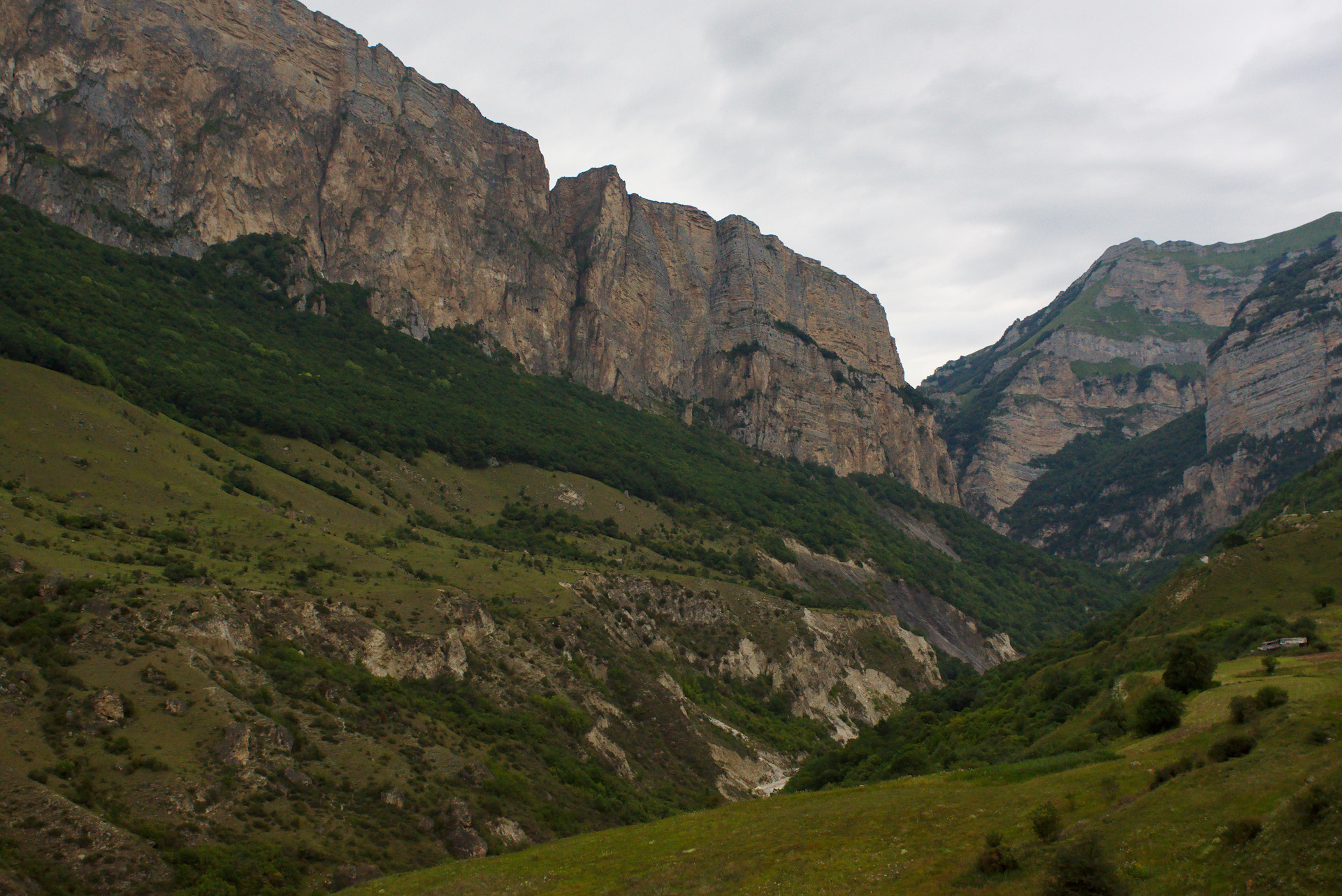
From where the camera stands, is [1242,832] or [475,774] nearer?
[1242,832]

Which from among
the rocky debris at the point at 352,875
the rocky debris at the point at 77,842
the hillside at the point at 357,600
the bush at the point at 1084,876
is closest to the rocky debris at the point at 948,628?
the hillside at the point at 357,600

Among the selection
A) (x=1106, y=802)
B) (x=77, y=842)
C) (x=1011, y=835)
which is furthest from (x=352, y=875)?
(x=1106, y=802)

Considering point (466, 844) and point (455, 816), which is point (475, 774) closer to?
point (455, 816)

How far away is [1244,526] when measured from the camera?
4434 inches

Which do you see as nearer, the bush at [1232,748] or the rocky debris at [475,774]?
the bush at [1232,748]

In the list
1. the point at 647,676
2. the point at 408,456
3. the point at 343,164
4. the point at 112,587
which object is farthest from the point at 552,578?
the point at 343,164

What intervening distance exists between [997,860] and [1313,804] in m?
7.87

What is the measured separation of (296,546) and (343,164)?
126081 millimetres

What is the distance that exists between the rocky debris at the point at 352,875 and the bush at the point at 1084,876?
33.7m

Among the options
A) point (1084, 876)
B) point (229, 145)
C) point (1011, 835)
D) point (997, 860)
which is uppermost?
point (229, 145)

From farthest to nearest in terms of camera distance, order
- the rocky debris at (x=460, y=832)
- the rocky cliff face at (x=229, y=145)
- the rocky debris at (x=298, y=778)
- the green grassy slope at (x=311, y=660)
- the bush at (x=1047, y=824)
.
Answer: the rocky cliff face at (x=229, y=145) < the rocky debris at (x=460, y=832) < the rocky debris at (x=298, y=778) < the green grassy slope at (x=311, y=660) < the bush at (x=1047, y=824)

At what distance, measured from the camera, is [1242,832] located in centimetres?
1956

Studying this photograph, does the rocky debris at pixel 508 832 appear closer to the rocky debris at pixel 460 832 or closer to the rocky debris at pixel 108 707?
the rocky debris at pixel 460 832

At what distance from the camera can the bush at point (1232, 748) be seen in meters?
26.1
